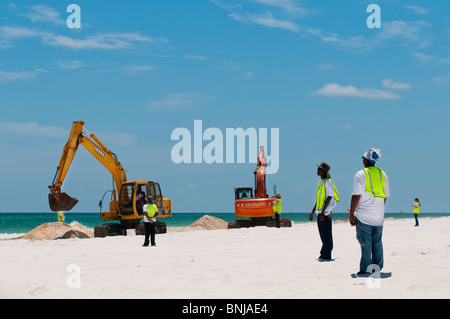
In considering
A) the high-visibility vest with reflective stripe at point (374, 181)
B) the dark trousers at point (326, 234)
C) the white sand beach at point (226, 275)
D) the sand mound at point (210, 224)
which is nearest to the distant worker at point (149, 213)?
the white sand beach at point (226, 275)

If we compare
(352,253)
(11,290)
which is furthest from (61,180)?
(11,290)

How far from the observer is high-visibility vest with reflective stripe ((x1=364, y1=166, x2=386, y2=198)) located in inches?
367

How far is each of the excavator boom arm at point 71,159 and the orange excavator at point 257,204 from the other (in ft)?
23.4

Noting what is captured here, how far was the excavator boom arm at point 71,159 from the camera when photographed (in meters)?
26.4

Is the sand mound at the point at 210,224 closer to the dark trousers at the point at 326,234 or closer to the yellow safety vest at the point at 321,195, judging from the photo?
the dark trousers at the point at 326,234

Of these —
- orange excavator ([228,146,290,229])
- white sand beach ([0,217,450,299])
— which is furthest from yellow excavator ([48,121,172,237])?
white sand beach ([0,217,450,299])

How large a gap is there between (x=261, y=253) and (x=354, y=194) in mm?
5366

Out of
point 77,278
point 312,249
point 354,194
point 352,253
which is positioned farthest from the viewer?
point 312,249

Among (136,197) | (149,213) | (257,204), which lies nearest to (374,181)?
(149,213)

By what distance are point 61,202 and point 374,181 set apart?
19732mm

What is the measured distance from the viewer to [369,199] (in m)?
9.35
